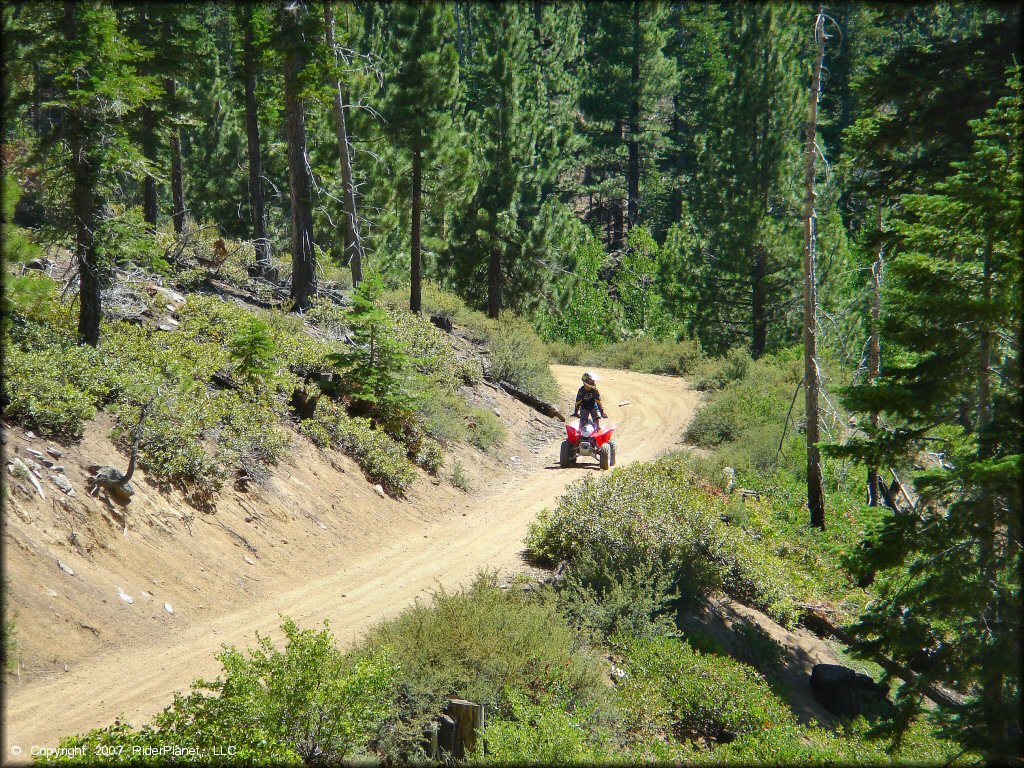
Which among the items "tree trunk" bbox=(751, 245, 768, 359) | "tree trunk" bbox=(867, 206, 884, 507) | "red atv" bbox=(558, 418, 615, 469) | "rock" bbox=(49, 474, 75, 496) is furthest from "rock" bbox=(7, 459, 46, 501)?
"tree trunk" bbox=(751, 245, 768, 359)

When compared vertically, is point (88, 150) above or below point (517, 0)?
below

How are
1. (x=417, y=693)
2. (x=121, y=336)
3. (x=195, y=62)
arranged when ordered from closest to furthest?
(x=417, y=693), (x=121, y=336), (x=195, y=62)

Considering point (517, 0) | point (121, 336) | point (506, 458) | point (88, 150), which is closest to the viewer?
point (88, 150)

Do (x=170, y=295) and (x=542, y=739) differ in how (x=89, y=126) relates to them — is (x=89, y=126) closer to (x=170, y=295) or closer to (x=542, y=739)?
(x=170, y=295)

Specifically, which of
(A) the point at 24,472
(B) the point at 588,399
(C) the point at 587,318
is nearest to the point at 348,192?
(B) the point at 588,399

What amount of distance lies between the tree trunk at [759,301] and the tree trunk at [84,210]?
85.7ft

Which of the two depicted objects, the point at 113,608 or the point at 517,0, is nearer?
the point at 113,608

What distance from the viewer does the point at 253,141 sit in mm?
26297

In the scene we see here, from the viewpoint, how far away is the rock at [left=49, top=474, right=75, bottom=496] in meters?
9.98

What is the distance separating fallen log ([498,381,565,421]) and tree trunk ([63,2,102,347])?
13992mm

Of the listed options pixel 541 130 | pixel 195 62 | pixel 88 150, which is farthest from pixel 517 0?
pixel 88 150

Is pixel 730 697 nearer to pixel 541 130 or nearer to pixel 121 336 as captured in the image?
pixel 121 336

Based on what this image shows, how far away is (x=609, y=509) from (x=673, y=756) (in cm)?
493

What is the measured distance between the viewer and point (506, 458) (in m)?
20.0
